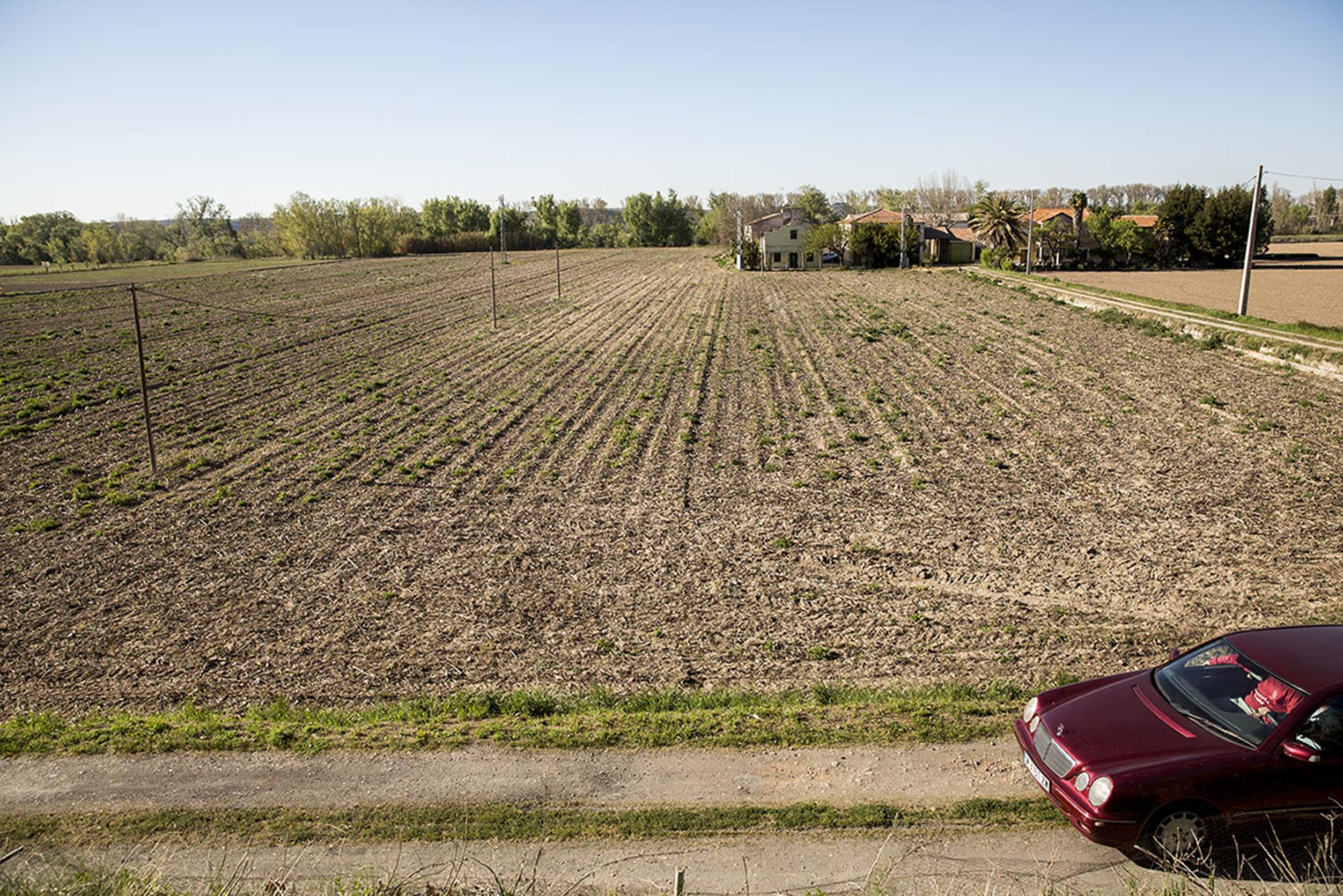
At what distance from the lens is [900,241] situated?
77062mm

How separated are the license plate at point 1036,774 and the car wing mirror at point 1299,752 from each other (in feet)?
5.94

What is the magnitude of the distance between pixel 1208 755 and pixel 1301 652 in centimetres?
163

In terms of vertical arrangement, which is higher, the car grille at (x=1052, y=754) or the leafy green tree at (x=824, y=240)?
the leafy green tree at (x=824, y=240)

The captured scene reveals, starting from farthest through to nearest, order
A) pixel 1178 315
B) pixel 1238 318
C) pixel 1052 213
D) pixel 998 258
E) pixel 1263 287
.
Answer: pixel 1052 213 → pixel 998 258 → pixel 1263 287 → pixel 1178 315 → pixel 1238 318

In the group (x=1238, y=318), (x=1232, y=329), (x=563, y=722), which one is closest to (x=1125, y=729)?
(x=563, y=722)

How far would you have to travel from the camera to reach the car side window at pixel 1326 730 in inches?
263

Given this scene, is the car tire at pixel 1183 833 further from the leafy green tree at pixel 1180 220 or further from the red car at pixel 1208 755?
the leafy green tree at pixel 1180 220

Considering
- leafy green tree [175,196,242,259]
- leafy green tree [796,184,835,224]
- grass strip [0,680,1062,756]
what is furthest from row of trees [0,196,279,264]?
grass strip [0,680,1062,756]

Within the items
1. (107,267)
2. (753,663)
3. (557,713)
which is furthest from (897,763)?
(107,267)

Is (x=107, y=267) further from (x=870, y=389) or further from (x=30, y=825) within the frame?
(x=30, y=825)

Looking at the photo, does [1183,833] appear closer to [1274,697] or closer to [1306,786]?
[1306,786]

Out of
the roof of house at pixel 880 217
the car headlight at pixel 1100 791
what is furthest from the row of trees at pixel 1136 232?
the car headlight at pixel 1100 791

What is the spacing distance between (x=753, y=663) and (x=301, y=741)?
5.57 meters

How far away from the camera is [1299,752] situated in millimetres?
6680
